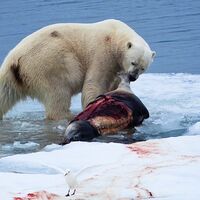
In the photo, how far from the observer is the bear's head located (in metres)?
6.62

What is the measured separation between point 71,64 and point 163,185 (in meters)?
3.43

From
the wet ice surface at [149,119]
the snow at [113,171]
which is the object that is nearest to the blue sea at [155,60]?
the wet ice surface at [149,119]

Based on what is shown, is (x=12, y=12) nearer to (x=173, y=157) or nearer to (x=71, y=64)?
(x=71, y=64)

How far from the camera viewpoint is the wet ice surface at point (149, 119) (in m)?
5.98

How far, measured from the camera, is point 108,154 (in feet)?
13.9

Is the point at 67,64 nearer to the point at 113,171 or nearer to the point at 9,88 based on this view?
the point at 9,88

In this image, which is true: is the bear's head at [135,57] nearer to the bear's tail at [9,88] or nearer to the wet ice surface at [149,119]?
the wet ice surface at [149,119]

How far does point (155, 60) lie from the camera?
34.2ft

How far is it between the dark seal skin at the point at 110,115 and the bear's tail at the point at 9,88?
3.07 ft

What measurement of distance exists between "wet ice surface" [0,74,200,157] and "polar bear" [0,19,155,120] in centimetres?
28

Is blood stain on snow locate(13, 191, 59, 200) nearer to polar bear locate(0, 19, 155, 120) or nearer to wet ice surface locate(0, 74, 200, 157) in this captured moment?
wet ice surface locate(0, 74, 200, 157)

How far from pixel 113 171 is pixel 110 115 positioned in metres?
2.30

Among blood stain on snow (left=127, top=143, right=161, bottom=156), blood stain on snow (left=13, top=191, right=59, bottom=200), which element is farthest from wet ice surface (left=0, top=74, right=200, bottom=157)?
blood stain on snow (left=13, top=191, right=59, bottom=200)

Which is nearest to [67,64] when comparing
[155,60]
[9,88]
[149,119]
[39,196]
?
[9,88]
